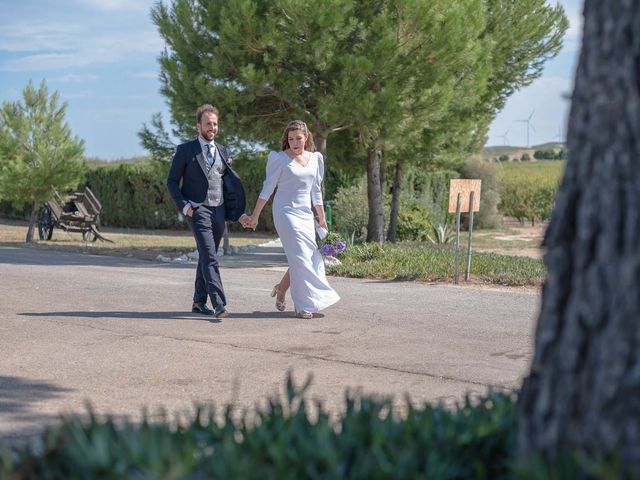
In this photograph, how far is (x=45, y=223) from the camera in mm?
23281

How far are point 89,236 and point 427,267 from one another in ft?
38.6

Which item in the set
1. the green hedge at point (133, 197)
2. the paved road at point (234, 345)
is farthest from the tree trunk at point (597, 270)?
the green hedge at point (133, 197)

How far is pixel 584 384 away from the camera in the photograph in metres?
3.03

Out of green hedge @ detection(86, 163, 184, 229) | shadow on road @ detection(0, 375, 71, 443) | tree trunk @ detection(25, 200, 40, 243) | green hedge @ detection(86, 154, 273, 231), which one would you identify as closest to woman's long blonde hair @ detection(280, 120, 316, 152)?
shadow on road @ detection(0, 375, 71, 443)

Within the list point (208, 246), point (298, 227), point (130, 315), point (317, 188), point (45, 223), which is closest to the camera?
point (208, 246)

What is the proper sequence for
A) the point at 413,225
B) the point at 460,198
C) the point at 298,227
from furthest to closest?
the point at 413,225 < the point at 460,198 < the point at 298,227

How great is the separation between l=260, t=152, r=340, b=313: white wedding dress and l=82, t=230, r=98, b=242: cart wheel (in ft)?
46.5

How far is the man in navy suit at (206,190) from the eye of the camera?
9383 millimetres

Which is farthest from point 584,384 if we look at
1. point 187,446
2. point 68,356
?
point 68,356

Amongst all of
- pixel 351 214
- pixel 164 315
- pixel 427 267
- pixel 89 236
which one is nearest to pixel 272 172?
pixel 164 315

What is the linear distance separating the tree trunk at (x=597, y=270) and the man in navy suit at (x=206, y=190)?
6.46 meters

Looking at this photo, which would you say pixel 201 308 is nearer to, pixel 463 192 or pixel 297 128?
pixel 297 128

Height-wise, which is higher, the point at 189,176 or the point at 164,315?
the point at 189,176

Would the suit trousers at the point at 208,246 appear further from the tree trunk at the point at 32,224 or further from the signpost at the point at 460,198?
the tree trunk at the point at 32,224
